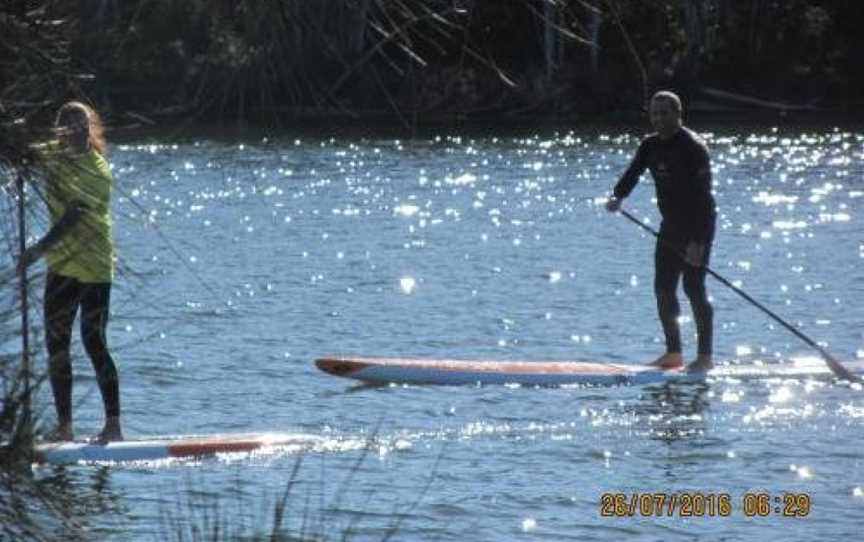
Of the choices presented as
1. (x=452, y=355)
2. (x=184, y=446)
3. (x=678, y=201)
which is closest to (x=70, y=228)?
(x=184, y=446)

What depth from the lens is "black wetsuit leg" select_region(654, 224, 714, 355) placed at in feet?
44.1

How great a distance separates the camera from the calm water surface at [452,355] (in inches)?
376

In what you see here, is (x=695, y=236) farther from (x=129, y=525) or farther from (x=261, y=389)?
(x=129, y=525)

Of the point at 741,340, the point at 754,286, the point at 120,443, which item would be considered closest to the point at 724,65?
the point at 754,286

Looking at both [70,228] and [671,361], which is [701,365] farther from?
[70,228]

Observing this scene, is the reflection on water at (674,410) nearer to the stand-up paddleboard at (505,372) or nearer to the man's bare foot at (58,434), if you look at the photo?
the stand-up paddleboard at (505,372)

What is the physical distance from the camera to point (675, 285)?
44.7 ft

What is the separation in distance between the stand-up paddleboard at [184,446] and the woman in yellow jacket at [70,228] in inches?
210

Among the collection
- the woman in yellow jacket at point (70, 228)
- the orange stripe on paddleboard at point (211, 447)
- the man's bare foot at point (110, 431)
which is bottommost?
the orange stripe on paddleboard at point (211, 447)

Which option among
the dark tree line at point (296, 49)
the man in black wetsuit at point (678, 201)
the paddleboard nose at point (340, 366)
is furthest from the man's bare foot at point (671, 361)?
the dark tree line at point (296, 49)

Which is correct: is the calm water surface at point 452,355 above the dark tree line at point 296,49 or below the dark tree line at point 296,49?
below
